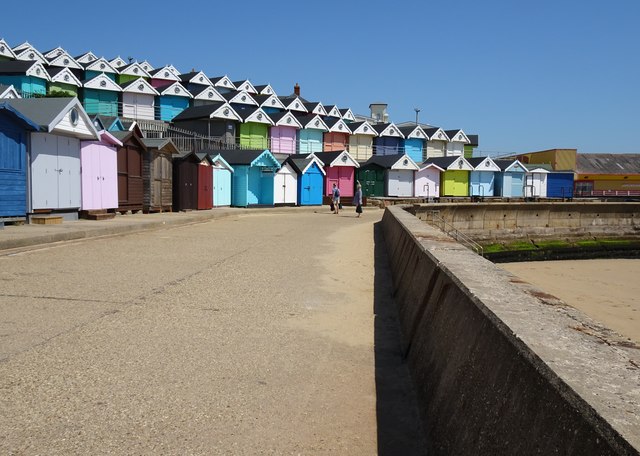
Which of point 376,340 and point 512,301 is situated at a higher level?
point 512,301

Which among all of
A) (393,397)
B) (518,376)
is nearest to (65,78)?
(393,397)

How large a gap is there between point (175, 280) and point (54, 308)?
7.99 ft

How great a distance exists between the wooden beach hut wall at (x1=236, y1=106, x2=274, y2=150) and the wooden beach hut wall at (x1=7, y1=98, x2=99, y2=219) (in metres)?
30.6

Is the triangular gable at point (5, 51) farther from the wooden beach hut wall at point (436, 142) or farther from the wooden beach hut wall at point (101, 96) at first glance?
the wooden beach hut wall at point (436, 142)

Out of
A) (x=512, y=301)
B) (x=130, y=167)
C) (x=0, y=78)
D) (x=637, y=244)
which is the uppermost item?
(x=0, y=78)

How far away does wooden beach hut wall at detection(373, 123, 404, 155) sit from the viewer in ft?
198

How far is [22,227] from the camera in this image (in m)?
15.4

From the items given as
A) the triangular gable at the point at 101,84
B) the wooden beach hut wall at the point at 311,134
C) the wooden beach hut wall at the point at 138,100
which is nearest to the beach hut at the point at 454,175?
the wooden beach hut wall at the point at 311,134

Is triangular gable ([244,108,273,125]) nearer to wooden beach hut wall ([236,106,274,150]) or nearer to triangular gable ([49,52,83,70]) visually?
wooden beach hut wall ([236,106,274,150])

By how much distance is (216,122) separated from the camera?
156ft

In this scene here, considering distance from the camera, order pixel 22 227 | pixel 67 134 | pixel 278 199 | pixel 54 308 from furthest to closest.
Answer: pixel 278 199 < pixel 67 134 < pixel 22 227 < pixel 54 308

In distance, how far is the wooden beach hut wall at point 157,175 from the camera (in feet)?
80.5

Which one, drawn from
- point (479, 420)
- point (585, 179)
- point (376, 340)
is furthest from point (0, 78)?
point (585, 179)

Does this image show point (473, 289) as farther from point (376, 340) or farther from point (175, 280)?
point (175, 280)
